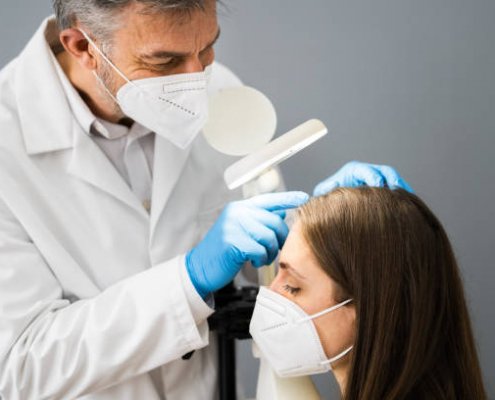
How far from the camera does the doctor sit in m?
1.19

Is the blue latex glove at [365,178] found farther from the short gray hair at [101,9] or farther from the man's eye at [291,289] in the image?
the short gray hair at [101,9]

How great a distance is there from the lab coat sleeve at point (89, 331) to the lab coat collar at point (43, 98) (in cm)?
24

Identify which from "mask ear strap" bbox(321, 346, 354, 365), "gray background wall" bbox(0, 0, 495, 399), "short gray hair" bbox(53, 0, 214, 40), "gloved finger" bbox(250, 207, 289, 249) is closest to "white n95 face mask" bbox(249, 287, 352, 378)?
"mask ear strap" bbox(321, 346, 354, 365)

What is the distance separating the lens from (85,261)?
1335 millimetres

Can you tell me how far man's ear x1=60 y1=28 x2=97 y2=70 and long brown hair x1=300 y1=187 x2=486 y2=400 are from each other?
584 millimetres

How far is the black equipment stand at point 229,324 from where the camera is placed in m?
1.35

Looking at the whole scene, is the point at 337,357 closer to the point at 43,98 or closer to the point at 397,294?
the point at 397,294

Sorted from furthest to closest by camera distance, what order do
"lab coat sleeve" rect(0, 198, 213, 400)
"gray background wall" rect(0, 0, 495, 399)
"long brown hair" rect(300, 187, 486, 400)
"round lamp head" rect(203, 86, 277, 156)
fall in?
"gray background wall" rect(0, 0, 495, 399)
"round lamp head" rect(203, 86, 277, 156)
"lab coat sleeve" rect(0, 198, 213, 400)
"long brown hair" rect(300, 187, 486, 400)

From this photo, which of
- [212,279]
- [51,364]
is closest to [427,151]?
[212,279]

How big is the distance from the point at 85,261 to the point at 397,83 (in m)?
0.97

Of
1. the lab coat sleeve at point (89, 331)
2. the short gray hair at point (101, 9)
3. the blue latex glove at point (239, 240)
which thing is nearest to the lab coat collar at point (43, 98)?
the short gray hair at point (101, 9)

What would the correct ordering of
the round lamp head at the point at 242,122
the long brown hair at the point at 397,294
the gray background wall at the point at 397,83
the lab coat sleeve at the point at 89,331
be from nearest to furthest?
1. the long brown hair at the point at 397,294
2. the lab coat sleeve at the point at 89,331
3. the round lamp head at the point at 242,122
4. the gray background wall at the point at 397,83

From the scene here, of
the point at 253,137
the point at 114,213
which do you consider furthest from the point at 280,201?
the point at 114,213

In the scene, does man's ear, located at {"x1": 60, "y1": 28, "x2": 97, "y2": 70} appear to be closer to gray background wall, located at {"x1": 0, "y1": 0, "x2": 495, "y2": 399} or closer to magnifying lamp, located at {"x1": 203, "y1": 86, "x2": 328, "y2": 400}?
magnifying lamp, located at {"x1": 203, "y1": 86, "x2": 328, "y2": 400}
